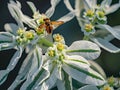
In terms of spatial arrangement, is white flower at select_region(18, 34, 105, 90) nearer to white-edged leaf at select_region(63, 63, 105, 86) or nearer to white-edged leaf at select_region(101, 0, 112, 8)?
white-edged leaf at select_region(63, 63, 105, 86)

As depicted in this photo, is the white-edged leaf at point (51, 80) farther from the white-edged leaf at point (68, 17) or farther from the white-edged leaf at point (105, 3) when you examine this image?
the white-edged leaf at point (105, 3)

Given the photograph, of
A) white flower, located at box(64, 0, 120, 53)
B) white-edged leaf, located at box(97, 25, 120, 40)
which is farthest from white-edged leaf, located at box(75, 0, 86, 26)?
white-edged leaf, located at box(97, 25, 120, 40)

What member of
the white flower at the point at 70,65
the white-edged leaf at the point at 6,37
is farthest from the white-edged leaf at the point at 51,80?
the white-edged leaf at the point at 6,37

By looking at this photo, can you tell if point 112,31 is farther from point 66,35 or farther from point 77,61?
point 66,35

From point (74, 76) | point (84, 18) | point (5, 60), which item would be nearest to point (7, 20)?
point (5, 60)

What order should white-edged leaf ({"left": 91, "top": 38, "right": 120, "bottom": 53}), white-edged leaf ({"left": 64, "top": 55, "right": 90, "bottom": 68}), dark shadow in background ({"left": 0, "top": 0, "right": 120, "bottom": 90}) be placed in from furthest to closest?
dark shadow in background ({"left": 0, "top": 0, "right": 120, "bottom": 90})
white-edged leaf ({"left": 91, "top": 38, "right": 120, "bottom": 53})
white-edged leaf ({"left": 64, "top": 55, "right": 90, "bottom": 68})

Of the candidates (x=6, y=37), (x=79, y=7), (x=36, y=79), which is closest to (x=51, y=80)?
(x=36, y=79)
